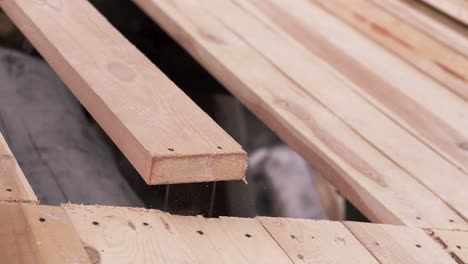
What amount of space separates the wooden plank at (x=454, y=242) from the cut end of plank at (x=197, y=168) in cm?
41

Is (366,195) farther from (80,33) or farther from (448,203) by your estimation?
(80,33)

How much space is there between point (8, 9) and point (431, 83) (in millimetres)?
1124

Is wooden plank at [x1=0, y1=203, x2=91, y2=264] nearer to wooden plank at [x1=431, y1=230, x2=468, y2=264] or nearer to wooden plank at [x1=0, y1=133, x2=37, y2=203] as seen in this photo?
wooden plank at [x1=0, y1=133, x2=37, y2=203]

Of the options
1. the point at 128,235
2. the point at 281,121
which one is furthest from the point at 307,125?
the point at 128,235

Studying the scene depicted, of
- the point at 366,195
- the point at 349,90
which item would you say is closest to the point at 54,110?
the point at 349,90

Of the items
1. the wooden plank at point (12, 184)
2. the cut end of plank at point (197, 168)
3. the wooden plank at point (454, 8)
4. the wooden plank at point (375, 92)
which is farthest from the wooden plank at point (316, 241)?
the wooden plank at point (454, 8)

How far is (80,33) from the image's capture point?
6.98 feet

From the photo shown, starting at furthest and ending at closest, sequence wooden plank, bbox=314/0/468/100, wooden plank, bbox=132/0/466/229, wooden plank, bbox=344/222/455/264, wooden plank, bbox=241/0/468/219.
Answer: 1. wooden plank, bbox=314/0/468/100
2. wooden plank, bbox=241/0/468/219
3. wooden plank, bbox=132/0/466/229
4. wooden plank, bbox=344/222/455/264

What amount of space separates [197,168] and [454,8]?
1.32 m

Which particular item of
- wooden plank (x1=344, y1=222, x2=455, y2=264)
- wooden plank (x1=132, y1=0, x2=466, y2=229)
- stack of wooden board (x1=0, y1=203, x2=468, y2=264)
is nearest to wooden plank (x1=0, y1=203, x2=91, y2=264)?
stack of wooden board (x1=0, y1=203, x2=468, y2=264)

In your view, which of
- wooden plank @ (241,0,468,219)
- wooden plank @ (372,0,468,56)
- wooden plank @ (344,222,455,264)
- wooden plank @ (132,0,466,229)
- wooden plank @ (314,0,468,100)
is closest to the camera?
wooden plank @ (344,222,455,264)

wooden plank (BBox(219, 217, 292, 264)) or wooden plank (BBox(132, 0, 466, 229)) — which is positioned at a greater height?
wooden plank (BBox(132, 0, 466, 229))

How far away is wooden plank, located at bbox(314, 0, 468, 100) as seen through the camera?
8.20 feet

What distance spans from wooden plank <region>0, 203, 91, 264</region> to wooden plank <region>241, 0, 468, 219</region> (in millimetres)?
829
